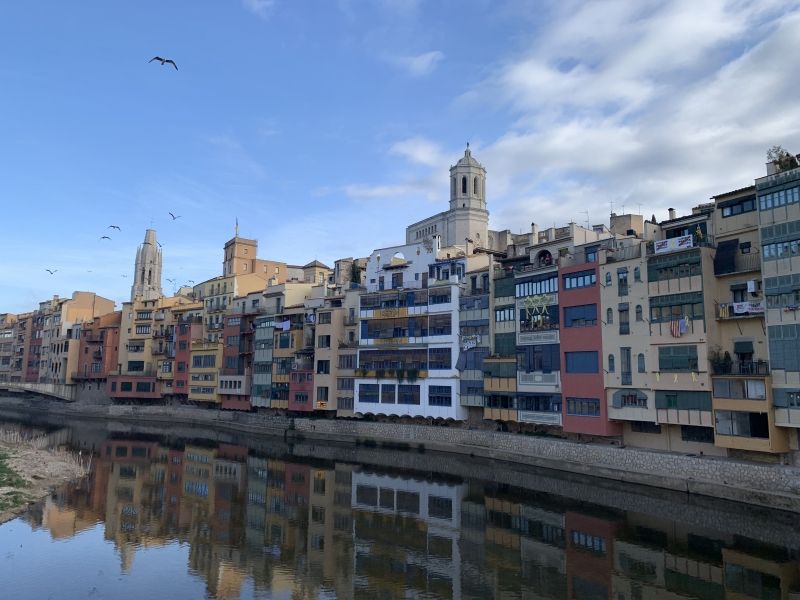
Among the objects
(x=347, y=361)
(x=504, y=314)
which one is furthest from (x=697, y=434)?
(x=347, y=361)

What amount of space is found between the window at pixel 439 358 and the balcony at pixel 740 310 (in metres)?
22.9

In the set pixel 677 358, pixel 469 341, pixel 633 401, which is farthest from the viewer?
pixel 469 341

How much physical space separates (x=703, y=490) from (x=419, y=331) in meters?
27.7

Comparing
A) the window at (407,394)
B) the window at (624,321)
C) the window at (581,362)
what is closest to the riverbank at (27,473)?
the window at (407,394)

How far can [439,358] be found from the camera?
5434 cm

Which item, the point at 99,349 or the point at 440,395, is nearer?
the point at 440,395

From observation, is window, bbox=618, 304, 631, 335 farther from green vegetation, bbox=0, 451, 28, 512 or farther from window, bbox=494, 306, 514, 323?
green vegetation, bbox=0, 451, 28, 512

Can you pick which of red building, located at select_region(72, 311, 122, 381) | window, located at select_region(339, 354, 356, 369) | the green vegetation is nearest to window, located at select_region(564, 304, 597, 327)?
window, located at select_region(339, 354, 356, 369)

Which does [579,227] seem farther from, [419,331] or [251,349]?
[251,349]

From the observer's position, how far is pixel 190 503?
37531mm

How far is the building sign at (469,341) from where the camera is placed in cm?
5191

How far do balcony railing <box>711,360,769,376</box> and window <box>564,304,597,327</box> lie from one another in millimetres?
8858

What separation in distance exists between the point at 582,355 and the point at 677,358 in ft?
23.3

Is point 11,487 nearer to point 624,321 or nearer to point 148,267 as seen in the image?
point 624,321
